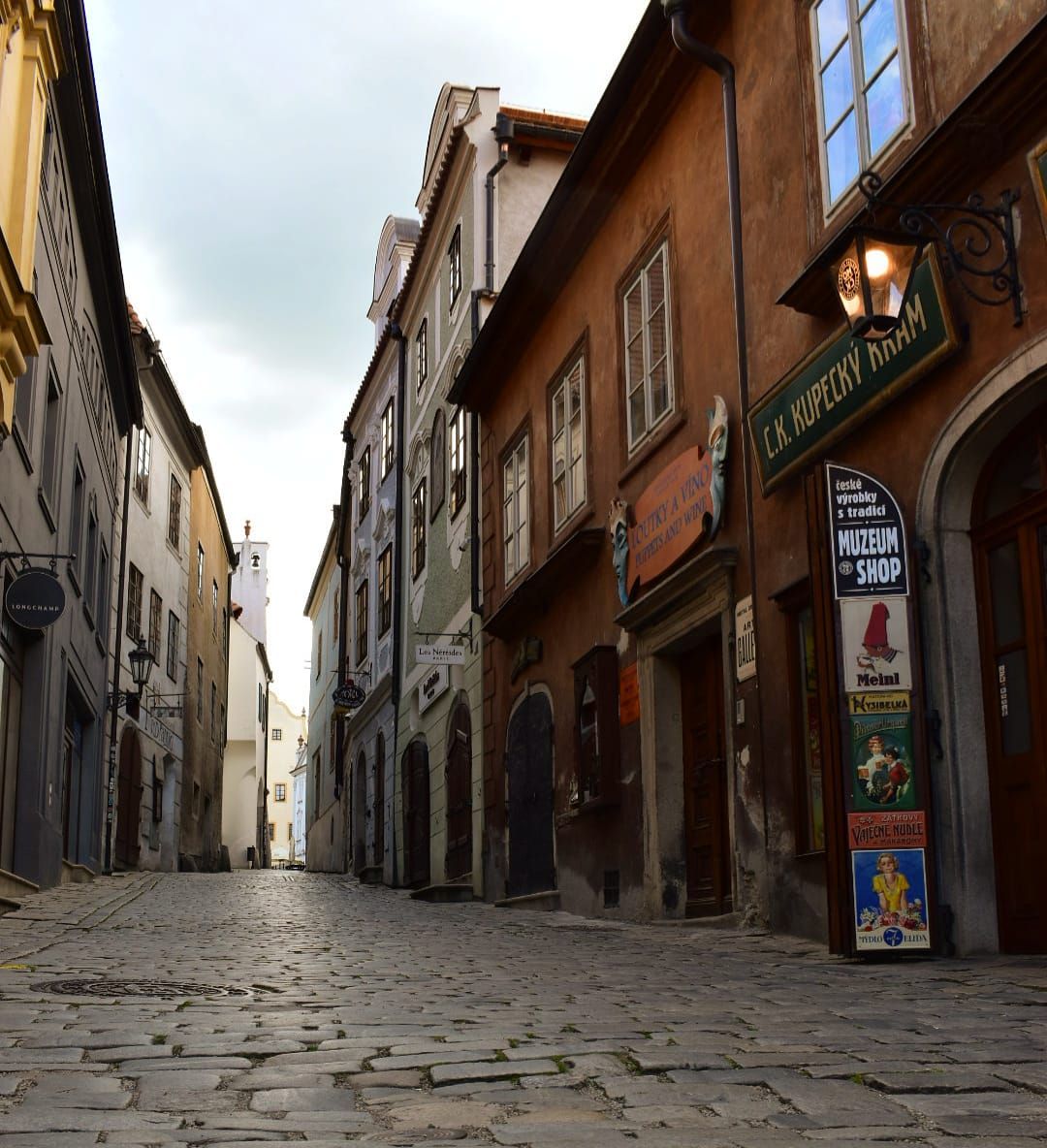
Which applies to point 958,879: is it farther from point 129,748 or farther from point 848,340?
point 129,748

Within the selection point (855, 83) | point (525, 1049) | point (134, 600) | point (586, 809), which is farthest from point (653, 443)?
point (134, 600)

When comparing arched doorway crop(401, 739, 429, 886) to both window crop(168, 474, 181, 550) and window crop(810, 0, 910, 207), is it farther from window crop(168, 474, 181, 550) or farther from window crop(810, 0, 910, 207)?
window crop(810, 0, 910, 207)

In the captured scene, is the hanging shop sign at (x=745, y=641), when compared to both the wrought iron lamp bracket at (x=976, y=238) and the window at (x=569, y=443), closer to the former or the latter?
the wrought iron lamp bracket at (x=976, y=238)

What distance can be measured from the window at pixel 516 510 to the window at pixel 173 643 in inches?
588

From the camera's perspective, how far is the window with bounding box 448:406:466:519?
67.6 feet

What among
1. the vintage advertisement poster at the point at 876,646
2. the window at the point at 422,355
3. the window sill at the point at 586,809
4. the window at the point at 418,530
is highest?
the window at the point at 422,355

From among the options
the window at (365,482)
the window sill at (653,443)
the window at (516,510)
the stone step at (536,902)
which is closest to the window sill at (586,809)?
the stone step at (536,902)

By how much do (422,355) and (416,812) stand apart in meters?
7.49

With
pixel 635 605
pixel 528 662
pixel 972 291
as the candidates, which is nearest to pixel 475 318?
pixel 528 662

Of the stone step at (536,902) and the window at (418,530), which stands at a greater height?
the window at (418,530)

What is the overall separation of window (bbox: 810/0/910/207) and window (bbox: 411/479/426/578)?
14.7m

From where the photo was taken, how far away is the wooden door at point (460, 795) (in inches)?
755

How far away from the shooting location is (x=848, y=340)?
8.75 metres

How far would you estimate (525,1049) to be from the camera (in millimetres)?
4688
